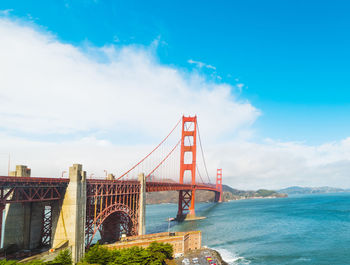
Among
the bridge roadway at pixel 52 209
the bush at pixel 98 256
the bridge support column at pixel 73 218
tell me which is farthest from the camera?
the bridge support column at pixel 73 218

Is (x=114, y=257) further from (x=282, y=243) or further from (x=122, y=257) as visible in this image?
(x=282, y=243)

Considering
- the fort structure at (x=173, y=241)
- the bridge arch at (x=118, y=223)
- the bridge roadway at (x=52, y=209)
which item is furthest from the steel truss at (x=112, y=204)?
the fort structure at (x=173, y=241)

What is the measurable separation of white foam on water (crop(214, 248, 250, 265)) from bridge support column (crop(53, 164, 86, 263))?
96.2 feet

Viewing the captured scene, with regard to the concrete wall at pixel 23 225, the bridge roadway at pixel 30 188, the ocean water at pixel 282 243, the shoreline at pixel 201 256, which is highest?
the bridge roadway at pixel 30 188

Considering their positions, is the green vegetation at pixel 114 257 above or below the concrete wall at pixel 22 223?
below

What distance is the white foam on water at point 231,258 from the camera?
5397 cm

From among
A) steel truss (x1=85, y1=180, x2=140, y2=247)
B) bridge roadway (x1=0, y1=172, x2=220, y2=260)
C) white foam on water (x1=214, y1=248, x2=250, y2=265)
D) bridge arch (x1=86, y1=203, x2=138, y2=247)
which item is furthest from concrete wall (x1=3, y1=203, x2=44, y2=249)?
white foam on water (x1=214, y1=248, x2=250, y2=265)

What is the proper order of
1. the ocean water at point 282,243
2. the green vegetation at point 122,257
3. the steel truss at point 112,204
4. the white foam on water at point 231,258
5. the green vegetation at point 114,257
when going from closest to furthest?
the green vegetation at point 114,257 < the green vegetation at point 122,257 < the steel truss at point 112,204 < the white foam on water at point 231,258 < the ocean water at point 282,243

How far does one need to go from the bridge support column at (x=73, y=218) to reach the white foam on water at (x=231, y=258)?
96.2 ft

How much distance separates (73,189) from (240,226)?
2862 inches

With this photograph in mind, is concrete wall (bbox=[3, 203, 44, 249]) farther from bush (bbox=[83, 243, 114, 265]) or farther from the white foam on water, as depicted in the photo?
the white foam on water

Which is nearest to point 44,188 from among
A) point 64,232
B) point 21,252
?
point 64,232

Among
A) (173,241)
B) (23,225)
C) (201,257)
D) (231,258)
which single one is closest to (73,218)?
(23,225)

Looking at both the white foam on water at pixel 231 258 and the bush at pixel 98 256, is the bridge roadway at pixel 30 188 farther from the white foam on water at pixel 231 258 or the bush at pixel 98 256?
the white foam on water at pixel 231 258
